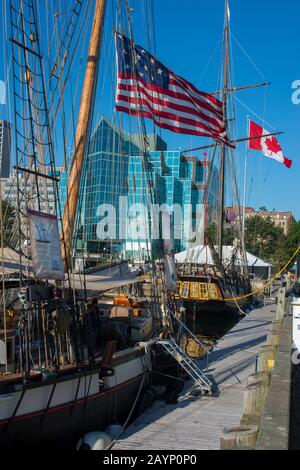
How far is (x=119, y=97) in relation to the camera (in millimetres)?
15211

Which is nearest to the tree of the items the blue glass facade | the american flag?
the blue glass facade

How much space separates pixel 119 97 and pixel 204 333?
571 inches

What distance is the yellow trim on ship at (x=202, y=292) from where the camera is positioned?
29266mm

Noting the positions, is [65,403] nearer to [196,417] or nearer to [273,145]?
[196,417]

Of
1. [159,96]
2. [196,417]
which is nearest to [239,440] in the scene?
[196,417]

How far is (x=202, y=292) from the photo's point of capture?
29375mm

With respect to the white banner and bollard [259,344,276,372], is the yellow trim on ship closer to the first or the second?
bollard [259,344,276,372]

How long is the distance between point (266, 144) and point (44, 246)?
22819 millimetres

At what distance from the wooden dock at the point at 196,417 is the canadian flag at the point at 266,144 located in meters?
15.7

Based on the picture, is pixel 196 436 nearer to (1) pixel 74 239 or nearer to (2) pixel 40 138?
(1) pixel 74 239

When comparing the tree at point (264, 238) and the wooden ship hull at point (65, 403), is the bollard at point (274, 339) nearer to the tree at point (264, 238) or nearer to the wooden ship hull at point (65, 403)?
the wooden ship hull at point (65, 403)

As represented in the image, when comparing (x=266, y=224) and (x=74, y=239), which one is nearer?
(x=74, y=239)

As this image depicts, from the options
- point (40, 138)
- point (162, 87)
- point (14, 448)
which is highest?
point (162, 87)
